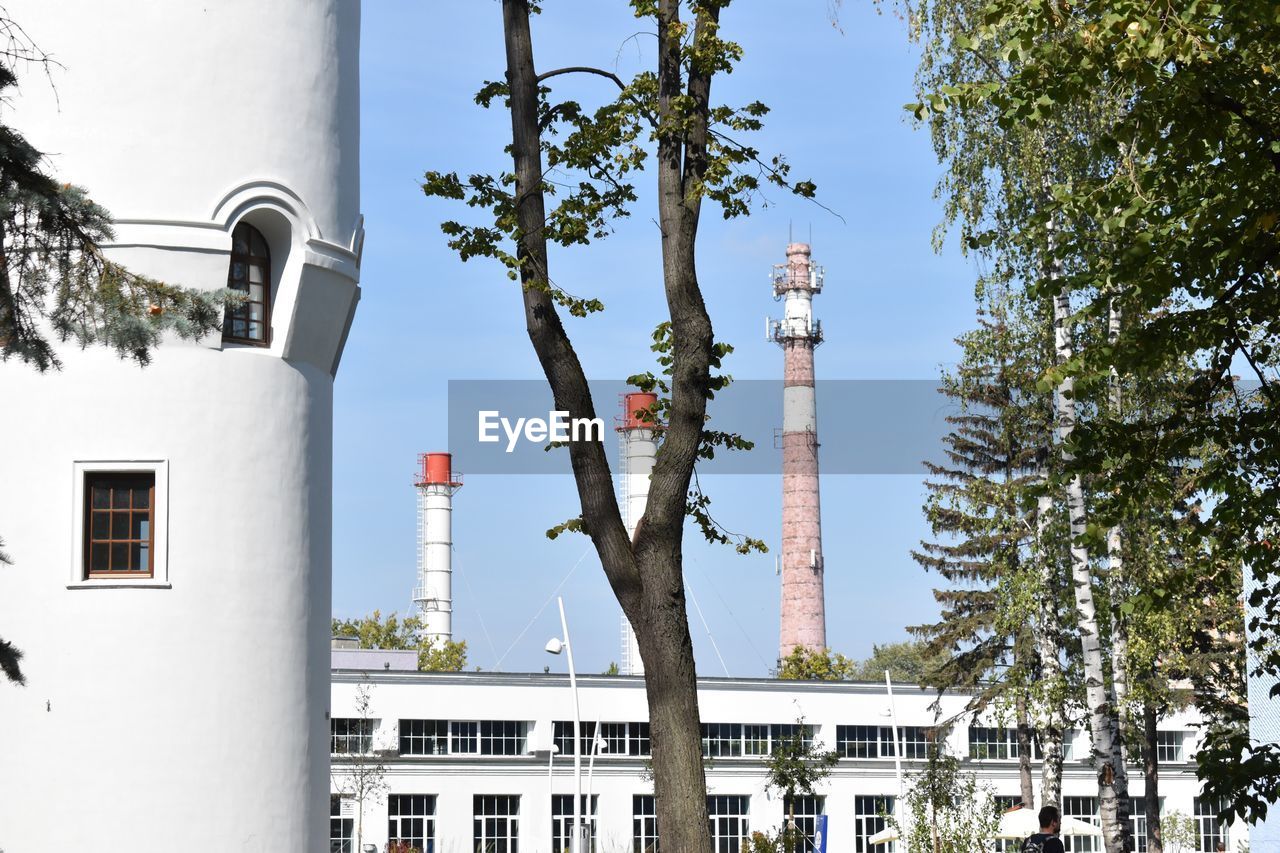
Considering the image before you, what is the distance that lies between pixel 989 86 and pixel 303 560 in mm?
9769

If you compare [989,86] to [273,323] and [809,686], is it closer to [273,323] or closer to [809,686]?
[273,323]

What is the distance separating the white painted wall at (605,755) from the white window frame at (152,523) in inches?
1514

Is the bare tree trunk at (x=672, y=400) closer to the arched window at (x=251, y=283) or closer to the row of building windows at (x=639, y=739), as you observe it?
the arched window at (x=251, y=283)

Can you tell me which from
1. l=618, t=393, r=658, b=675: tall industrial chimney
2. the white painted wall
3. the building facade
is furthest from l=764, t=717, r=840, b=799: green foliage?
l=618, t=393, r=658, b=675: tall industrial chimney

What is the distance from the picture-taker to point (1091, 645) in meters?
21.3

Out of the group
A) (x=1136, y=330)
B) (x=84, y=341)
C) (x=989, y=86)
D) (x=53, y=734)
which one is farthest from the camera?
(x=53, y=734)

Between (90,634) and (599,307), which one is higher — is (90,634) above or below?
below

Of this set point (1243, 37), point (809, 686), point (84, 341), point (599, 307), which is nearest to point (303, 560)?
point (599, 307)

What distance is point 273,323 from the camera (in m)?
17.7

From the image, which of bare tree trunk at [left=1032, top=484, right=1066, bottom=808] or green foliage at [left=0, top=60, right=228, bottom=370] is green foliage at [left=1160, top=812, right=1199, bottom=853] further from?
green foliage at [left=0, top=60, right=228, bottom=370]

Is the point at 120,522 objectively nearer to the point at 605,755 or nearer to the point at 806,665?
the point at 605,755

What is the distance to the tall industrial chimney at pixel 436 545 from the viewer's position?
8244cm

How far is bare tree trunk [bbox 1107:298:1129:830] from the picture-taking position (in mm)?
20234

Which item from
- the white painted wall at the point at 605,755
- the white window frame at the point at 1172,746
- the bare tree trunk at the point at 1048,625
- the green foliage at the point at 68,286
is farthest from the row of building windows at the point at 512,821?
the green foliage at the point at 68,286
